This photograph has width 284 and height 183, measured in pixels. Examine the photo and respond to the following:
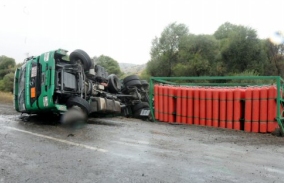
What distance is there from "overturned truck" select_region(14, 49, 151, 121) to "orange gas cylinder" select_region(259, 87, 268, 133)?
11.4ft

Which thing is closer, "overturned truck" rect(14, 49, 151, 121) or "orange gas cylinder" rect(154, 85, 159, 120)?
"overturned truck" rect(14, 49, 151, 121)

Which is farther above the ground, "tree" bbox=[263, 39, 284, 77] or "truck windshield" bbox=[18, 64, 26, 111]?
"tree" bbox=[263, 39, 284, 77]

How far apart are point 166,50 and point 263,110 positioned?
117 feet

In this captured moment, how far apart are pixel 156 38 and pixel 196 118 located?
36523 mm

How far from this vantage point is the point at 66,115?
24.0ft

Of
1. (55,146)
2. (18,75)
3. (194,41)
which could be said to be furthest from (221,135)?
(194,41)

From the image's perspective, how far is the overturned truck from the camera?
24.6 feet

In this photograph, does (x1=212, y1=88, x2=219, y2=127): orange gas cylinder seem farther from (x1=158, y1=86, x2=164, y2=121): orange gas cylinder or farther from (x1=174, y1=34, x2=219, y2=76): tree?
(x1=174, y1=34, x2=219, y2=76): tree

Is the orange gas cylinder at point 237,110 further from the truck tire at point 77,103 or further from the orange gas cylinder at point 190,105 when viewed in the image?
the truck tire at point 77,103

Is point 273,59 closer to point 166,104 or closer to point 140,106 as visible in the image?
point 140,106

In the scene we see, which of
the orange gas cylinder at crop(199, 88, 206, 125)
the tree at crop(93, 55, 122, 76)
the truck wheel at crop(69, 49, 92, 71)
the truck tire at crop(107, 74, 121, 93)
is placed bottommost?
the orange gas cylinder at crop(199, 88, 206, 125)

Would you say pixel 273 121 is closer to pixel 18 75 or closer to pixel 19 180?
pixel 19 180

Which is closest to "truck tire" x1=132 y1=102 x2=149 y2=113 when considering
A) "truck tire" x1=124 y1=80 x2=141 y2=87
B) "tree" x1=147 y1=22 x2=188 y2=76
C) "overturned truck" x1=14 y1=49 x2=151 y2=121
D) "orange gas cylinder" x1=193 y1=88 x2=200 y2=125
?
"overturned truck" x1=14 y1=49 x2=151 y2=121

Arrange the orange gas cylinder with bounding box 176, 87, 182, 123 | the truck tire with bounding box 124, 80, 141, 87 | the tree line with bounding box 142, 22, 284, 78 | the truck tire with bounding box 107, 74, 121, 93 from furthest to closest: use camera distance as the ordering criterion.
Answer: the tree line with bounding box 142, 22, 284, 78 < the truck tire with bounding box 124, 80, 141, 87 < the truck tire with bounding box 107, 74, 121, 93 < the orange gas cylinder with bounding box 176, 87, 182, 123
